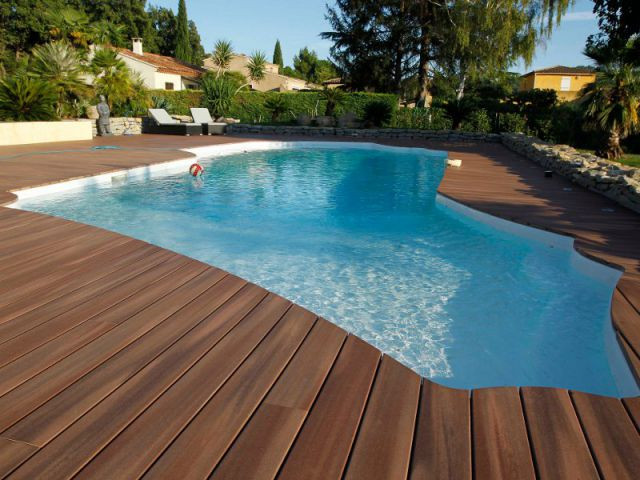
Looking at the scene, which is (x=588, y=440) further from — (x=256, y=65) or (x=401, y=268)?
(x=256, y=65)

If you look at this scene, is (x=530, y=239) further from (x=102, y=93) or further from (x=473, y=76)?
(x=473, y=76)

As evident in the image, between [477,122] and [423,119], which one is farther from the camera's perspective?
[423,119]

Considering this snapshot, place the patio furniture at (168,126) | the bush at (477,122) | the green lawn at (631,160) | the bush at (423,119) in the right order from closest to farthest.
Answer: the green lawn at (631,160) < the patio furniture at (168,126) < the bush at (477,122) < the bush at (423,119)

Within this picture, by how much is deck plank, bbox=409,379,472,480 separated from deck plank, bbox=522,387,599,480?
0.27 metres

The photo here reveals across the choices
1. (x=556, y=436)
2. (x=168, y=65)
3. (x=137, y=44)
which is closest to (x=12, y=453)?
(x=556, y=436)

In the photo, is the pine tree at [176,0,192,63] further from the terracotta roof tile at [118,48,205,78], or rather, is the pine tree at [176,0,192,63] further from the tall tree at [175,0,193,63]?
the terracotta roof tile at [118,48,205,78]

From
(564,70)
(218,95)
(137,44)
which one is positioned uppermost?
(137,44)

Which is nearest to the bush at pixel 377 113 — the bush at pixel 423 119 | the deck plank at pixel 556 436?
the bush at pixel 423 119

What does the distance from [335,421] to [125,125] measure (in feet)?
60.1

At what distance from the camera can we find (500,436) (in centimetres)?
199

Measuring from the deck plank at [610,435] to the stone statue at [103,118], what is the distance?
17.1m

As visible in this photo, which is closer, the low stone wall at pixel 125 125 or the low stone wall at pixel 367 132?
the low stone wall at pixel 125 125

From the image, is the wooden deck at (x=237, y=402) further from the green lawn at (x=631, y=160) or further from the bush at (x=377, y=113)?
the bush at (x=377, y=113)

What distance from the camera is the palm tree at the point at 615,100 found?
13.1 metres
